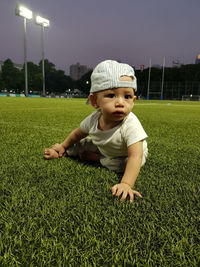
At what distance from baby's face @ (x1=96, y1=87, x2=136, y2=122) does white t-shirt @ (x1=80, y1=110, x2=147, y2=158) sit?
3.1 inches

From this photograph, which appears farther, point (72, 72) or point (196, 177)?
point (72, 72)

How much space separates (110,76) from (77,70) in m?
130

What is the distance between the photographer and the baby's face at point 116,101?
131 centimetres

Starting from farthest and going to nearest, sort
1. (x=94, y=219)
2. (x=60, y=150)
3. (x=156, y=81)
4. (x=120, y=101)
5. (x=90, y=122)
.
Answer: (x=156, y=81) → (x=60, y=150) → (x=90, y=122) → (x=120, y=101) → (x=94, y=219)

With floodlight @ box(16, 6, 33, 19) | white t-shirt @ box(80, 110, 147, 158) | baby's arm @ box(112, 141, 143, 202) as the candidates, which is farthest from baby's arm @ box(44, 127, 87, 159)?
floodlight @ box(16, 6, 33, 19)

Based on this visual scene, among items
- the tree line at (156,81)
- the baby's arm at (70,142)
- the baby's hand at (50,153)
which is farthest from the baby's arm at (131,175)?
the tree line at (156,81)

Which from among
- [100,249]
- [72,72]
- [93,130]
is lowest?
[100,249]

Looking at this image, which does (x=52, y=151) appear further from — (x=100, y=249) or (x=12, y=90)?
(x=12, y=90)

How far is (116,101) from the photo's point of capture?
133 centimetres

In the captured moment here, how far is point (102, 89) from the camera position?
1330 mm

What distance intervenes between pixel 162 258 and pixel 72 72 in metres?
134

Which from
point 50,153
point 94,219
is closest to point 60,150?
point 50,153

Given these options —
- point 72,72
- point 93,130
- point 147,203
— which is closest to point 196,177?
point 147,203

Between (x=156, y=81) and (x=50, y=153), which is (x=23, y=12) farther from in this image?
(x=50, y=153)
